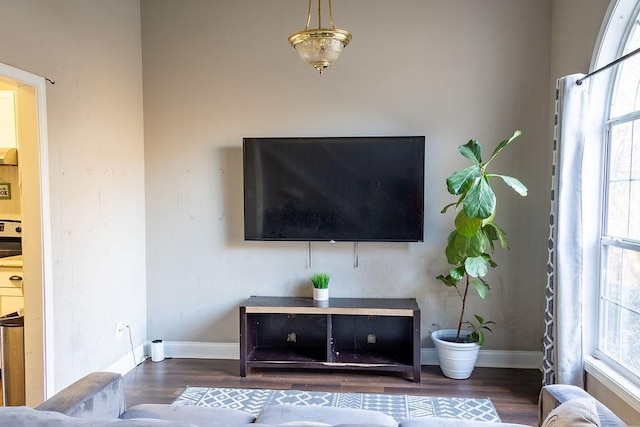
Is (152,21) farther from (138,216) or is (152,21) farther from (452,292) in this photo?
(452,292)

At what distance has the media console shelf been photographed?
3.47 m

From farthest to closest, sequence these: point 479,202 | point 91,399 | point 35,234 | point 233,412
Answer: point 479,202, point 35,234, point 233,412, point 91,399

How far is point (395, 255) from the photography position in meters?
3.79

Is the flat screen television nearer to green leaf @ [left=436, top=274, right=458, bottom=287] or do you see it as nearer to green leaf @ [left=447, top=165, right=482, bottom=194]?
green leaf @ [left=436, top=274, right=458, bottom=287]

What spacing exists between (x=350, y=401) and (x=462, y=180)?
1686 millimetres

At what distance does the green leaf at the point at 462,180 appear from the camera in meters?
3.08

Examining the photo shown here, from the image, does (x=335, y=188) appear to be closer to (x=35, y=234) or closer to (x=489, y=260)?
(x=489, y=260)

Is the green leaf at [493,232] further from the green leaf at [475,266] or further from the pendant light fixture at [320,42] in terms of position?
the pendant light fixture at [320,42]

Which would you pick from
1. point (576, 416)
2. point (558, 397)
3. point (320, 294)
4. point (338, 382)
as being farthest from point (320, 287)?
point (576, 416)

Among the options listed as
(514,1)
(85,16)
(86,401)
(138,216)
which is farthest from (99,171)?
(514,1)

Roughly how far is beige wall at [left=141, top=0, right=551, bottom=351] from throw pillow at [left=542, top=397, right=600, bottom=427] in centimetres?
240

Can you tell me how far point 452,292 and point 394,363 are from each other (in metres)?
0.79

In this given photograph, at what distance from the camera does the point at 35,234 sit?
268 centimetres

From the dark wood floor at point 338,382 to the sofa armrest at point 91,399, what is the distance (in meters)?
1.31
